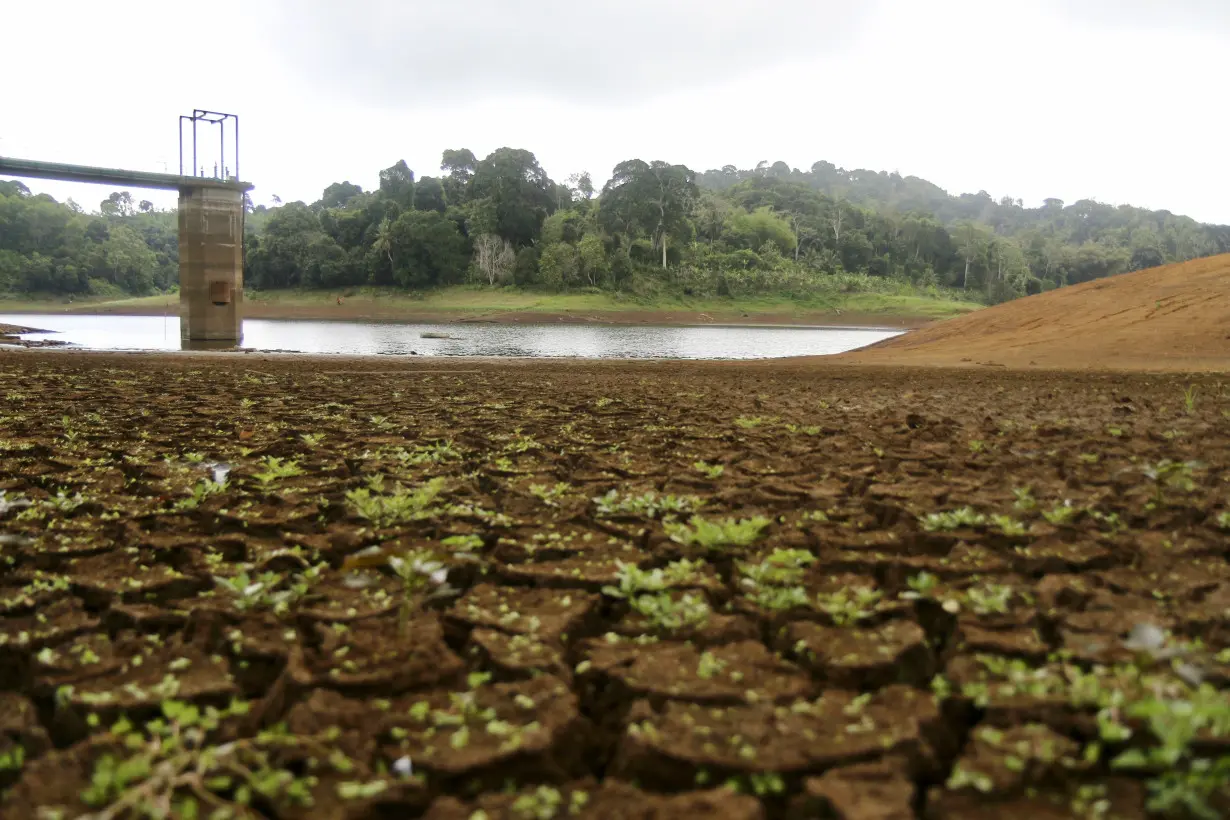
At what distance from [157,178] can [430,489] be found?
112 feet

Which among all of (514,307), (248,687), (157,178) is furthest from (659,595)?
(514,307)

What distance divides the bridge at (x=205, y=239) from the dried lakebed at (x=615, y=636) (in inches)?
1229

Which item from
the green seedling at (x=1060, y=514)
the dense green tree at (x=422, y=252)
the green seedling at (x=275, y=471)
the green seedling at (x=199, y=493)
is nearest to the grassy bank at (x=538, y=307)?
the dense green tree at (x=422, y=252)

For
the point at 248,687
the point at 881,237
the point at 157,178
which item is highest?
the point at 881,237

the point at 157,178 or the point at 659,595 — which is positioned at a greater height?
the point at 157,178

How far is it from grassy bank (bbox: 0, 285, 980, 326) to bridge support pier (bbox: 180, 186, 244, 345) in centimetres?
2085

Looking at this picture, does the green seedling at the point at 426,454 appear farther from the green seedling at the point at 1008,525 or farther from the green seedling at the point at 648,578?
the green seedling at the point at 1008,525

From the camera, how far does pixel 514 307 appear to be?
5447cm

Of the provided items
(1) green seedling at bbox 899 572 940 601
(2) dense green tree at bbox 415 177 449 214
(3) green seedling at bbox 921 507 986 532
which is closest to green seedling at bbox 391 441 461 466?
(3) green seedling at bbox 921 507 986 532

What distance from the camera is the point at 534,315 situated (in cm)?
5222

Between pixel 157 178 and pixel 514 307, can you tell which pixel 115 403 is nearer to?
pixel 157 178

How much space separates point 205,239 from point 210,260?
813 millimetres

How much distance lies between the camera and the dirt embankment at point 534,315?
52.3 m

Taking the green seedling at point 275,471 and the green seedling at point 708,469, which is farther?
the green seedling at point 708,469
